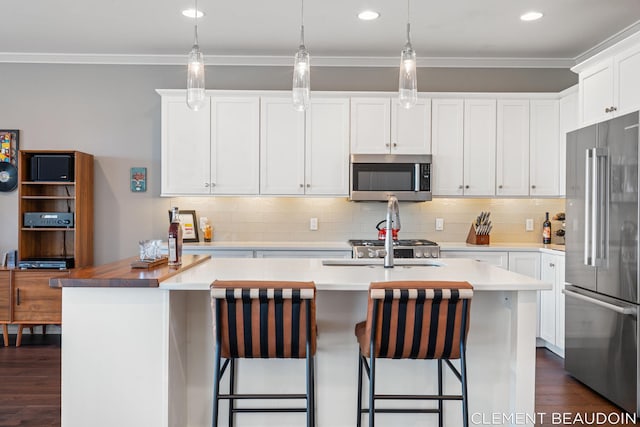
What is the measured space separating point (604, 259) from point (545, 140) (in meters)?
1.77

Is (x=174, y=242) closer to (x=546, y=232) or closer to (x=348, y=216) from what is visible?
(x=348, y=216)

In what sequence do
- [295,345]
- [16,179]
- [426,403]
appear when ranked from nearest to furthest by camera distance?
[295,345], [426,403], [16,179]

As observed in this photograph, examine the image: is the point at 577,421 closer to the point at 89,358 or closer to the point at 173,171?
the point at 89,358

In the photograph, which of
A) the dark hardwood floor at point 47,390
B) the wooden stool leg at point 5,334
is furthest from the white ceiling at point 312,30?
the dark hardwood floor at point 47,390

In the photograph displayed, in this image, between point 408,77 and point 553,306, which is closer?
point 408,77

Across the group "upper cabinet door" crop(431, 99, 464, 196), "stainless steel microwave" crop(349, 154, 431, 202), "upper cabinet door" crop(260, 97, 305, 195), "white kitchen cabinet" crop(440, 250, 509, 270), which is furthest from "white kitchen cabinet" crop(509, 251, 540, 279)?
"upper cabinet door" crop(260, 97, 305, 195)

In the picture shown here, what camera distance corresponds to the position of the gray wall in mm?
4965

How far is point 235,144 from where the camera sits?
4.66 metres

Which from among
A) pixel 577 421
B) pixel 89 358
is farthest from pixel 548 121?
pixel 89 358

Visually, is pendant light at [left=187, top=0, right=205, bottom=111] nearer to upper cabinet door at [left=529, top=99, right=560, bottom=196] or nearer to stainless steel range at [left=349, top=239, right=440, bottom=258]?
stainless steel range at [left=349, top=239, right=440, bottom=258]

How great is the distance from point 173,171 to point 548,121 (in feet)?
11.4

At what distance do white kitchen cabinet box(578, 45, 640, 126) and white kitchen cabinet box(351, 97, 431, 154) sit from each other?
135cm

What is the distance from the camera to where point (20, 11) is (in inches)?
152

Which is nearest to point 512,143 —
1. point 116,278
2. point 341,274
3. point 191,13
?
point 341,274
